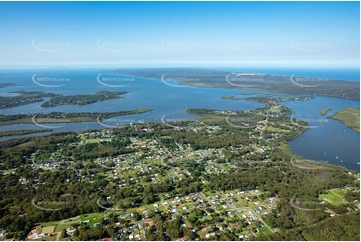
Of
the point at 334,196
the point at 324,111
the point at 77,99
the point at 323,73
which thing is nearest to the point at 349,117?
the point at 324,111

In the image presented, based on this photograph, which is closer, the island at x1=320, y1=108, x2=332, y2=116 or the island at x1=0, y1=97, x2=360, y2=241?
the island at x1=0, y1=97, x2=360, y2=241

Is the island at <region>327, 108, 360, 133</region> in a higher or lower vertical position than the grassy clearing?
higher

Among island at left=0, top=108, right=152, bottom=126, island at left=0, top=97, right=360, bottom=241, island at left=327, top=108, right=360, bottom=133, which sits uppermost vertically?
island at left=327, top=108, right=360, bottom=133

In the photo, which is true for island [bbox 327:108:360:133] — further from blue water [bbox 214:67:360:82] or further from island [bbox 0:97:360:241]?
blue water [bbox 214:67:360:82]

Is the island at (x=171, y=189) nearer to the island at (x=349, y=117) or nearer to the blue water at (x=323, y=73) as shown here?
the island at (x=349, y=117)

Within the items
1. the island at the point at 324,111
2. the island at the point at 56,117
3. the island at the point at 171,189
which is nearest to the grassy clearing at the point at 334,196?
the island at the point at 171,189

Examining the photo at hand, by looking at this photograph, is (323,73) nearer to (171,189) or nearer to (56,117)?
(56,117)

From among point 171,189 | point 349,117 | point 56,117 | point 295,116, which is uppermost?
point 349,117

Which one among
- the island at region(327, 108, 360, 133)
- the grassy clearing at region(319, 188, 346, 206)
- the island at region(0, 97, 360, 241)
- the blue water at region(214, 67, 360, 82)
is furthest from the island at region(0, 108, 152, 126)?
the blue water at region(214, 67, 360, 82)

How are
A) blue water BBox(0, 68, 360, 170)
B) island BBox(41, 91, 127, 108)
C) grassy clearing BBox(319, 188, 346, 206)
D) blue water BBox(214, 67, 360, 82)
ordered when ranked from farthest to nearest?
blue water BBox(214, 67, 360, 82) → island BBox(41, 91, 127, 108) → blue water BBox(0, 68, 360, 170) → grassy clearing BBox(319, 188, 346, 206)
